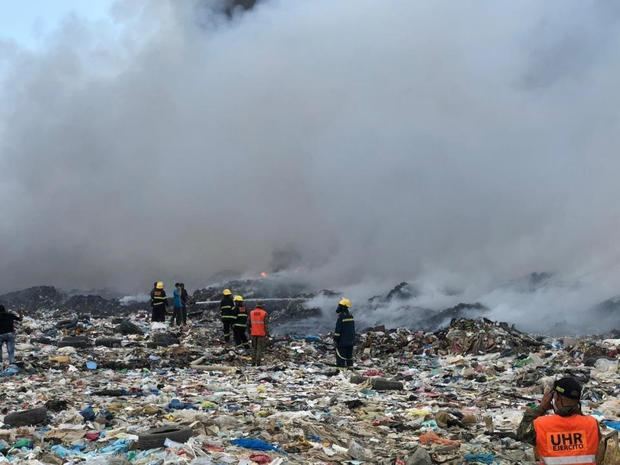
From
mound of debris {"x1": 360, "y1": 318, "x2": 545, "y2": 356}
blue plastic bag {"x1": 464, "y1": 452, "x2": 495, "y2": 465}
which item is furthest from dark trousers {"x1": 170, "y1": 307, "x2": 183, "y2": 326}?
blue plastic bag {"x1": 464, "y1": 452, "x2": 495, "y2": 465}

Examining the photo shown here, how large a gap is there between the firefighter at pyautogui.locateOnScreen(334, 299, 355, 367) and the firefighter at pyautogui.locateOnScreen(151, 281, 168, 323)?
33.7 ft

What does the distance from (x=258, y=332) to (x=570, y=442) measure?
1144 centimetres

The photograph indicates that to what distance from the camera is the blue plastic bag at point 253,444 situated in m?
6.35

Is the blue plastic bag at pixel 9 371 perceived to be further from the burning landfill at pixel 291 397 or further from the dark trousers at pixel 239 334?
the dark trousers at pixel 239 334

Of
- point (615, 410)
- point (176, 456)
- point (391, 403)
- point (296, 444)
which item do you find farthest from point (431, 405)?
point (176, 456)

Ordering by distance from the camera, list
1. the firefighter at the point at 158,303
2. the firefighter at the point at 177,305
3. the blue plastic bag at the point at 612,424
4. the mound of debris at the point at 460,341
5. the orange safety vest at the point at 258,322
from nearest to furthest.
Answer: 1. the blue plastic bag at the point at 612,424
2. the orange safety vest at the point at 258,322
3. the mound of debris at the point at 460,341
4. the firefighter at the point at 177,305
5. the firefighter at the point at 158,303

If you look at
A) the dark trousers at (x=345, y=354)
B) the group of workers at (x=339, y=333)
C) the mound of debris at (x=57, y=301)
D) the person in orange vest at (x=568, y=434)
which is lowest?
the person in orange vest at (x=568, y=434)

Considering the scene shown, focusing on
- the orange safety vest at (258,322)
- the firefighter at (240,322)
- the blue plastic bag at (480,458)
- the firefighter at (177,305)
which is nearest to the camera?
the blue plastic bag at (480,458)

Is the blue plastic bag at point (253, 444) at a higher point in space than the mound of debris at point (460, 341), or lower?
lower

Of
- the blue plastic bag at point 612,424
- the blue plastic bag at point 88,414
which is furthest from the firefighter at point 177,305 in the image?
the blue plastic bag at point 612,424

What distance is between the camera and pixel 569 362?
531 inches

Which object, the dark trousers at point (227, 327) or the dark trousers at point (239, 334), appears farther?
the dark trousers at point (227, 327)

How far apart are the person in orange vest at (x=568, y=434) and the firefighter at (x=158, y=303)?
20.2 m

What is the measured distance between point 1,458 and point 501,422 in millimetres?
6178
